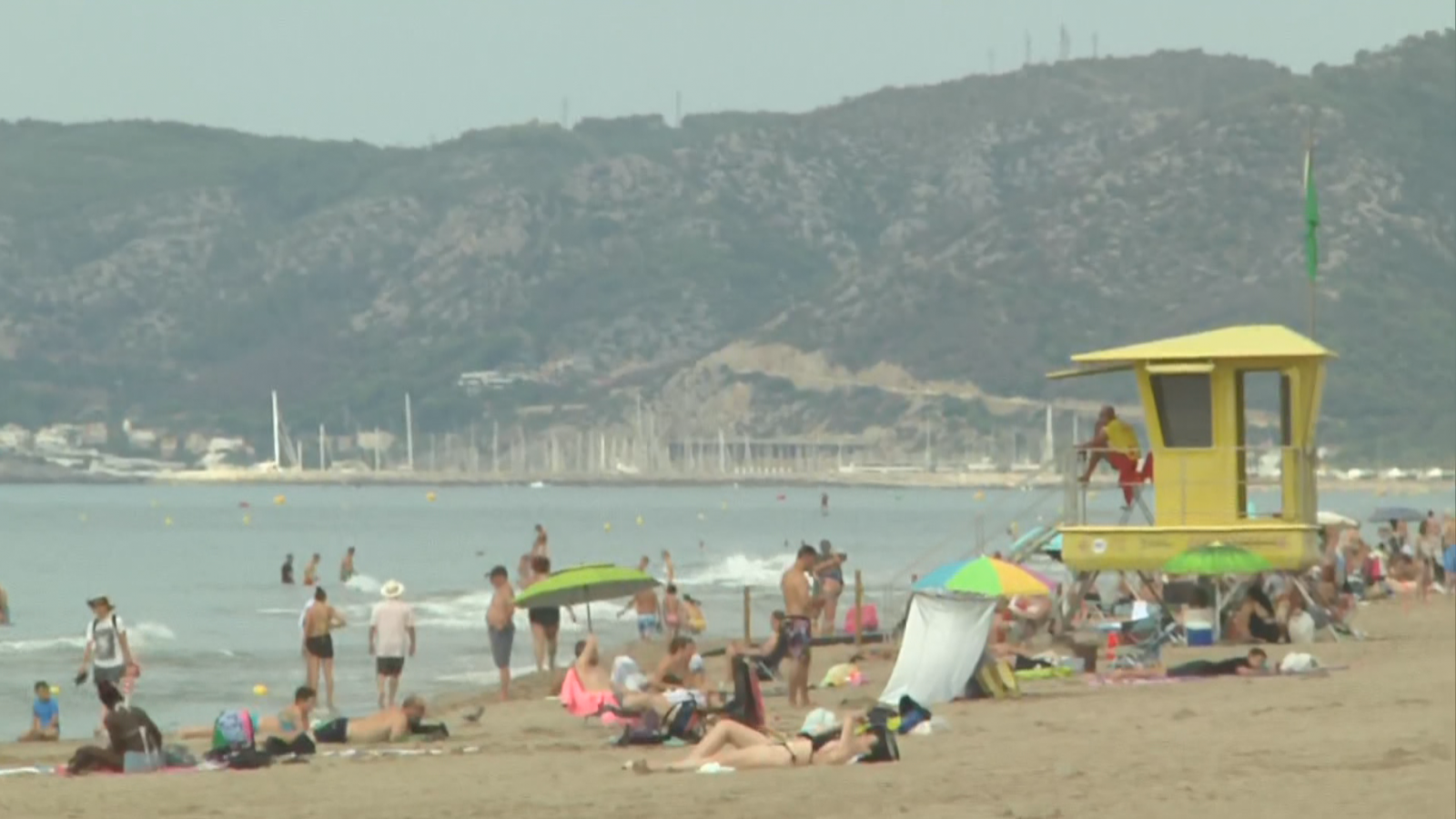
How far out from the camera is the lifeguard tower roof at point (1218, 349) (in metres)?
28.9

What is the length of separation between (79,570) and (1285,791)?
68.2 m

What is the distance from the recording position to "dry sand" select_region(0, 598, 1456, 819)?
15156 mm

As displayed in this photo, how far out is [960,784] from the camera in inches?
631

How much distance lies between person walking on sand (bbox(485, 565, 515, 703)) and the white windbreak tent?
524 cm

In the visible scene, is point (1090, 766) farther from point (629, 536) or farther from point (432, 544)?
point (629, 536)

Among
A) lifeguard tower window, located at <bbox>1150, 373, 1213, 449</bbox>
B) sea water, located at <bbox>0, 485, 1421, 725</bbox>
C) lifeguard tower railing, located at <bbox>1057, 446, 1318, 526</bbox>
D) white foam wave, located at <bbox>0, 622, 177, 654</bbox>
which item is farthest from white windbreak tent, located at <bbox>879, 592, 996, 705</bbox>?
white foam wave, located at <bbox>0, 622, 177, 654</bbox>

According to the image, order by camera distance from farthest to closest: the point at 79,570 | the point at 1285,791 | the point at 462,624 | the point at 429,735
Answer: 1. the point at 79,570
2. the point at 462,624
3. the point at 429,735
4. the point at 1285,791

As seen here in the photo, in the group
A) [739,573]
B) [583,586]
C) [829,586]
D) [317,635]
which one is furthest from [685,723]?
[739,573]

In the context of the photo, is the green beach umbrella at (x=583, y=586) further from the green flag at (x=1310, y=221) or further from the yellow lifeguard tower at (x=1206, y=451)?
the green flag at (x=1310, y=221)

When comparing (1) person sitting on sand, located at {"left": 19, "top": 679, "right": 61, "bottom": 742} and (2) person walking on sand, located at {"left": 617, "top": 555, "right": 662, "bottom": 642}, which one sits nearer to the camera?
(1) person sitting on sand, located at {"left": 19, "top": 679, "right": 61, "bottom": 742}

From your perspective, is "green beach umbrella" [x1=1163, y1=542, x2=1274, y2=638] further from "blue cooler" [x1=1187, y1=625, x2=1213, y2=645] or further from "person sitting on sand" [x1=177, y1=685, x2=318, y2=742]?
"person sitting on sand" [x1=177, y1=685, x2=318, y2=742]

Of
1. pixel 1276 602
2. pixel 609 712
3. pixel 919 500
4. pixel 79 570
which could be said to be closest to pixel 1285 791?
pixel 609 712

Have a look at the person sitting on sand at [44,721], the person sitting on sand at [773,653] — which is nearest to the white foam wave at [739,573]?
the person sitting on sand at [773,653]

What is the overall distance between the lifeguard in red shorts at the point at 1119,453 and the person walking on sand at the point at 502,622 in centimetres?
623
